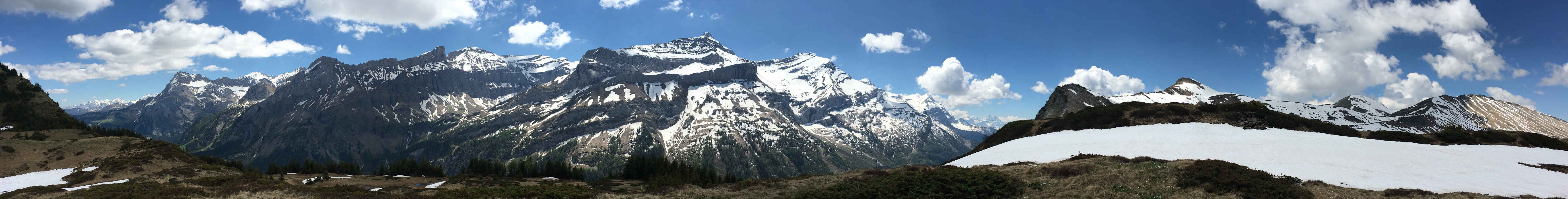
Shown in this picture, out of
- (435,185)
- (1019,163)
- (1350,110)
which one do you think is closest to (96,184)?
(435,185)

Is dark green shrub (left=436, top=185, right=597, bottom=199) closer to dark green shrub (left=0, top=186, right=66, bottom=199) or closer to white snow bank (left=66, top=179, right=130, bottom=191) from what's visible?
dark green shrub (left=0, top=186, right=66, bottom=199)

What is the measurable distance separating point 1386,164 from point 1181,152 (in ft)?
35.4

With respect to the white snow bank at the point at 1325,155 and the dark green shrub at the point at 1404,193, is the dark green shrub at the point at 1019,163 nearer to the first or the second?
the white snow bank at the point at 1325,155

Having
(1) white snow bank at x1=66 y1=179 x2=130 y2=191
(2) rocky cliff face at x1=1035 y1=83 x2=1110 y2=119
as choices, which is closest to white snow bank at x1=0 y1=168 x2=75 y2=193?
(1) white snow bank at x1=66 y1=179 x2=130 y2=191

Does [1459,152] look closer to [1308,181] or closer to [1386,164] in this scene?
[1386,164]

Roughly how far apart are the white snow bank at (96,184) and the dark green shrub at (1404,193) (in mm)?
67600

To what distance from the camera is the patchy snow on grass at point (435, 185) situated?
41.8 metres

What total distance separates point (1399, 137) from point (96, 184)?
10041 centimetres

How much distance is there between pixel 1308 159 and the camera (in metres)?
A: 31.4

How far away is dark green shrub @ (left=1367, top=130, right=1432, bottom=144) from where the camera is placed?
42281mm

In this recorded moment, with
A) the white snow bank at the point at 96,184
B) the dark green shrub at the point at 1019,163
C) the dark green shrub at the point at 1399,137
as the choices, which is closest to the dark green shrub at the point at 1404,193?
the dark green shrub at the point at 1019,163

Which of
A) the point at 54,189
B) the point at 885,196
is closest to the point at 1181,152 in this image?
the point at 885,196

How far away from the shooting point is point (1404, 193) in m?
22.2

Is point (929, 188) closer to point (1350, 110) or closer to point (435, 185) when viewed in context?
point (435, 185)
